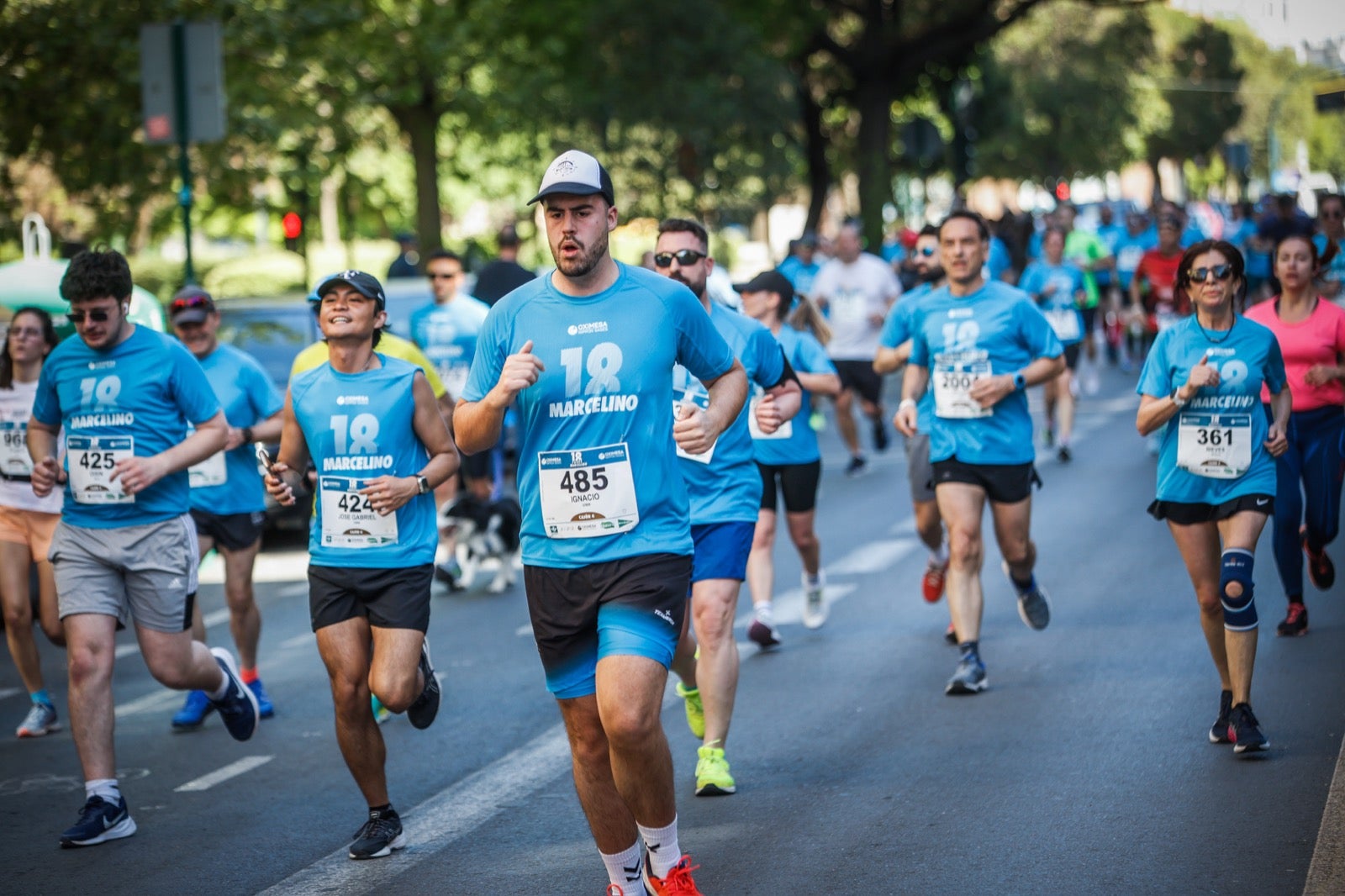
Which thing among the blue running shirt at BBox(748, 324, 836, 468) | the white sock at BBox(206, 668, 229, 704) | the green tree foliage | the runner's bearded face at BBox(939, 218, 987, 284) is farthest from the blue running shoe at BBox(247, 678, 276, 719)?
the green tree foliage

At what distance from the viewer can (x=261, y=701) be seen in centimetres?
885

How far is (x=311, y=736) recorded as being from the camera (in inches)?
326

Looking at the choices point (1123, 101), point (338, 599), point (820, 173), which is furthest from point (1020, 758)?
point (1123, 101)

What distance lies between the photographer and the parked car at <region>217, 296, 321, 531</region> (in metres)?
14.1

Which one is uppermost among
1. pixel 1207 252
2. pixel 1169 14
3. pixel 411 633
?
pixel 1169 14

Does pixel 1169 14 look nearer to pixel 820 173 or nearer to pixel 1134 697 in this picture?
pixel 820 173

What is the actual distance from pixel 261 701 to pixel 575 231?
4.50m

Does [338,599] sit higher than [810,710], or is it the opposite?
[338,599]

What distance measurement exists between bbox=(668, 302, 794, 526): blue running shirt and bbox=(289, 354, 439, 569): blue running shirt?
106cm

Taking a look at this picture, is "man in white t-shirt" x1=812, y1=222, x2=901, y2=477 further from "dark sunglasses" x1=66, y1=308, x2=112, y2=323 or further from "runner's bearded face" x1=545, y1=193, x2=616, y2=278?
"runner's bearded face" x1=545, y1=193, x2=616, y2=278

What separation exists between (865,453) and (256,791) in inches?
468

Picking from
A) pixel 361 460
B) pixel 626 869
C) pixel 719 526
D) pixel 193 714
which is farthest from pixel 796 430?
pixel 626 869

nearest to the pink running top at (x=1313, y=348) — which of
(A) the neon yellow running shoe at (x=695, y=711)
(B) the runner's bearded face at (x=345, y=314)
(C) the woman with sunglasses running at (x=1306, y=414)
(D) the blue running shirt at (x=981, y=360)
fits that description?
(C) the woman with sunglasses running at (x=1306, y=414)

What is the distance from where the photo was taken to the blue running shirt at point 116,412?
275 inches
